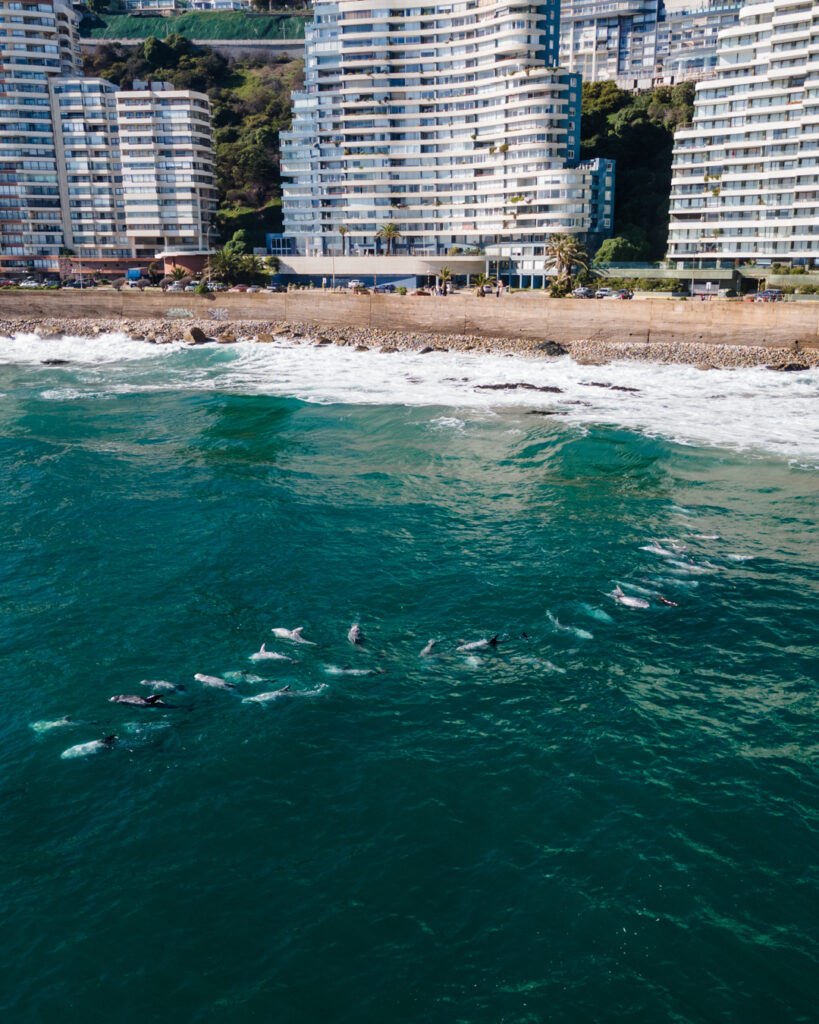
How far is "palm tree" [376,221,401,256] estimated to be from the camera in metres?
121

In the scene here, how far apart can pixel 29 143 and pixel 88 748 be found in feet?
444

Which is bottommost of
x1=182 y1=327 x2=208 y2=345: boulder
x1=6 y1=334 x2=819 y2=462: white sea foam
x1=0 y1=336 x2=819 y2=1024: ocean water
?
x1=0 y1=336 x2=819 y2=1024: ocean water

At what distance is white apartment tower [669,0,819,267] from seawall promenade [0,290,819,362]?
29.6 meters

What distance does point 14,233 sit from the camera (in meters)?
132

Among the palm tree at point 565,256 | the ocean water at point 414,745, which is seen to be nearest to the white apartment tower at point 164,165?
the palm tree at point 565,256

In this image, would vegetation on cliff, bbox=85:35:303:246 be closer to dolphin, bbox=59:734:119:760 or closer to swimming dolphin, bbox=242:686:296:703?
swimming dolphin, bbox=242:686:296:703

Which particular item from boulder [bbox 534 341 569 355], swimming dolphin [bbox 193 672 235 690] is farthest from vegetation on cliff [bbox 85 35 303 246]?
swimming dolphin [bbox 193 672 235 690]

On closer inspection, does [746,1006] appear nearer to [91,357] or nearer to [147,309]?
[91,357]

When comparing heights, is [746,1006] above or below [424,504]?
below

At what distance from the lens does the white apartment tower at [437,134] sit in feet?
378

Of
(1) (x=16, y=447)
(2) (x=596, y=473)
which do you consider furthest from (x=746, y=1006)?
(1) (x=16, y=447)

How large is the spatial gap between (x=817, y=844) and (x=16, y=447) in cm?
4563

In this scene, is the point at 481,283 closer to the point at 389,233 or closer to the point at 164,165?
the point at 389,233

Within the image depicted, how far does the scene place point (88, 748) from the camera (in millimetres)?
21969
